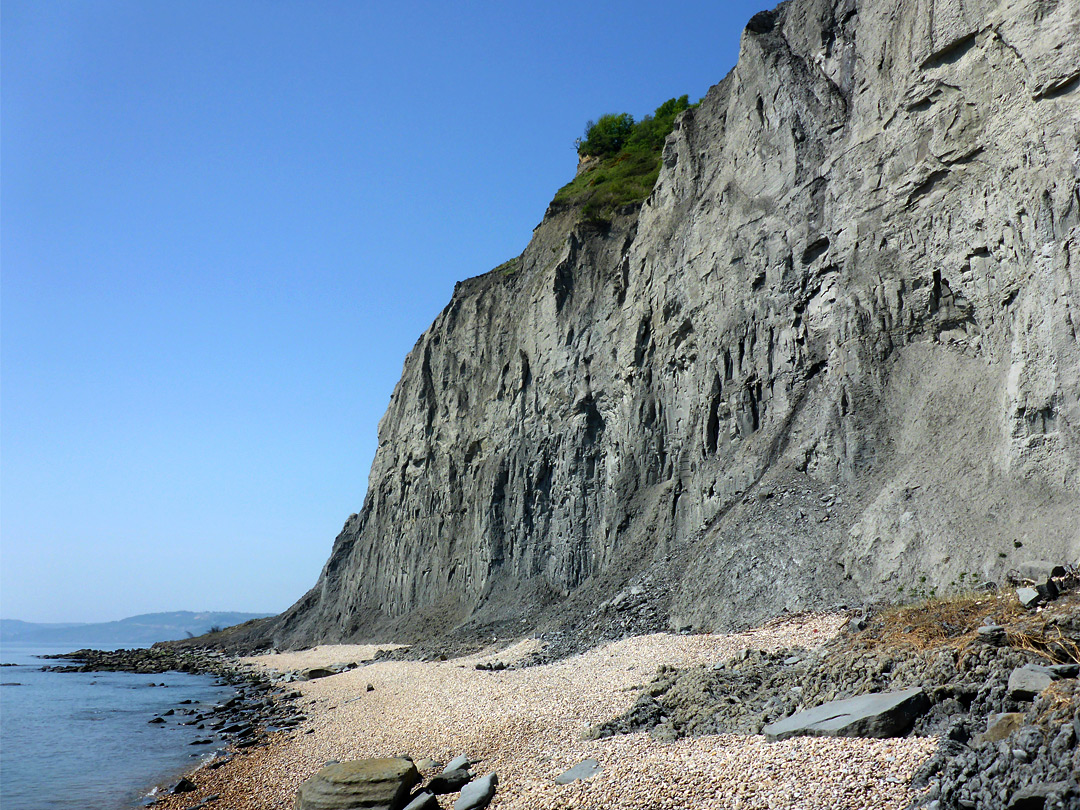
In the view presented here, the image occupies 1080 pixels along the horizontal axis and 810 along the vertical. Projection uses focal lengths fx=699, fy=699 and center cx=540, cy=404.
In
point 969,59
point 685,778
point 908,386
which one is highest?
point 969,59

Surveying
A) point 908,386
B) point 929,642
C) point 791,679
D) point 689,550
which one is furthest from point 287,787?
point 908,386

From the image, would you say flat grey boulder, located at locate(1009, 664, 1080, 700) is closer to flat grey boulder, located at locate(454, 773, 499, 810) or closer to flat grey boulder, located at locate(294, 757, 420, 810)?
flat grey boulder, located at locate(454, 773, 499, 810)

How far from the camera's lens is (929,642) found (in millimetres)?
8609

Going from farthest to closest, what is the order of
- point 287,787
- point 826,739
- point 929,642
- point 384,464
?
point 384,464 → point 287,787 → point 929,642 → point 826,739

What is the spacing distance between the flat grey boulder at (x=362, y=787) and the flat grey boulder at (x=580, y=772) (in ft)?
7.78

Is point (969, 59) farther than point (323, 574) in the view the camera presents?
No

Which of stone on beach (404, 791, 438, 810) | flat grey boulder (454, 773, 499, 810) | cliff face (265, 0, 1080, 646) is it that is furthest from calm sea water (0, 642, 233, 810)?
cliff face (265, 0, 1080, 646)

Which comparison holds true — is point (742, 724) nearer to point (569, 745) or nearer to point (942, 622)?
point (569, 745)

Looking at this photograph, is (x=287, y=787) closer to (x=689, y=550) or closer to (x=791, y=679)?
(x=791, y=679)

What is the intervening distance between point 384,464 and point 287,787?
36923mm

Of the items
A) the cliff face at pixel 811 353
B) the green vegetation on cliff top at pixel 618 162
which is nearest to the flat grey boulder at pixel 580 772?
the cliff face at pixel 811 353

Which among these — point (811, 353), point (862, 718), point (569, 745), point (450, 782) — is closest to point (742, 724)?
point (862, 718)

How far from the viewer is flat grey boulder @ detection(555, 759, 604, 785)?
27.6 feet

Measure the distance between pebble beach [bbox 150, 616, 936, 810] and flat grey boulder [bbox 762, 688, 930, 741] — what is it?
0.18m
